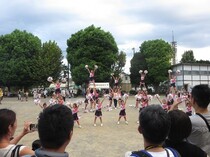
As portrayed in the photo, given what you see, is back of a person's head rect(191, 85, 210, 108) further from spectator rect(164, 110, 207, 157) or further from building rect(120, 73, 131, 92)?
building rect(120, 73, 131, 92)

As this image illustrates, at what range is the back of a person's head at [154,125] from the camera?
2779mm

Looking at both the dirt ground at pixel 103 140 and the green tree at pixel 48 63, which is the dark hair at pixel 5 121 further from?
the green tree at pixel 48 63

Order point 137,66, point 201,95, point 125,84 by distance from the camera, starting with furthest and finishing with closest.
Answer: point 125,84 → point 137,66 → point 201,95

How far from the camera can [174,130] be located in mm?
3166

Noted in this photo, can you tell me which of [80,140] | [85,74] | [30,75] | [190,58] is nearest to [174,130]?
[80,140]

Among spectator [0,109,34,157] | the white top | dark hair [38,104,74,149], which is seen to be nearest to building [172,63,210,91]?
the white top

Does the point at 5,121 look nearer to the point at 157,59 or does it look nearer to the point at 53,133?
the point at 53,133

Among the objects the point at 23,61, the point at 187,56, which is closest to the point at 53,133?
the point at 23,61

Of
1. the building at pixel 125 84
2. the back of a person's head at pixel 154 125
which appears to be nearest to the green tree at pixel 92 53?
the building at pixel 125 84

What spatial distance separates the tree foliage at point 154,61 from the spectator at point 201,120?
52926 mm

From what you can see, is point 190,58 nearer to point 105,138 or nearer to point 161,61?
point 161,61

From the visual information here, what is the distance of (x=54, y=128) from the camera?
2492mm

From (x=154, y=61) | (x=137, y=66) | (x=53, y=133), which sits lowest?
(x=53, y=133)

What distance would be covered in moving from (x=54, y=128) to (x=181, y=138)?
1373 mm
